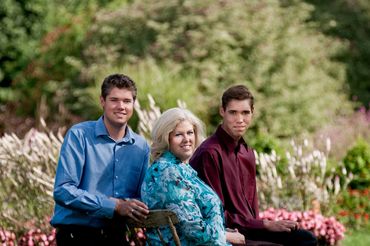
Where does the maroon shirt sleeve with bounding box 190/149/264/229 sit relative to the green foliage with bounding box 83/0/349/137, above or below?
below

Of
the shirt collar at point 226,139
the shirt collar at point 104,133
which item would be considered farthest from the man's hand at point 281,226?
the shirt collar at point 104,133

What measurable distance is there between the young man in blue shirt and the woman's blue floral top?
0.16 meters

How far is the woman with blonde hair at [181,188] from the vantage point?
17.2ft

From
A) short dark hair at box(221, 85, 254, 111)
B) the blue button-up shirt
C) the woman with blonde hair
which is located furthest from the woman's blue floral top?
short dark hair at box(221, 85, 254, 111)

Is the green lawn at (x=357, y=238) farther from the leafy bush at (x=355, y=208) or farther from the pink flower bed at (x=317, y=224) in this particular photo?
the pink flower bed at (x=317, y=224)

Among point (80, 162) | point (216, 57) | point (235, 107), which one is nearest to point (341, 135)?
point (216, 57)

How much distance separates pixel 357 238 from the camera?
31.1ft

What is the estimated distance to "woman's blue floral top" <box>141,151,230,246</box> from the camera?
5.24 metres

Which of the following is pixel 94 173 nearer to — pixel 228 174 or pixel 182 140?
pixel 182 140

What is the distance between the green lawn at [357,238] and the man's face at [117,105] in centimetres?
410

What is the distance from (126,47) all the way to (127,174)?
11.0 meters

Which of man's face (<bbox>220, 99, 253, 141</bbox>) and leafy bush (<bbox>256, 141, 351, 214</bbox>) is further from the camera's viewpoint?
leafy bush (<bbox>256, 141, 351, 214</bbox>)

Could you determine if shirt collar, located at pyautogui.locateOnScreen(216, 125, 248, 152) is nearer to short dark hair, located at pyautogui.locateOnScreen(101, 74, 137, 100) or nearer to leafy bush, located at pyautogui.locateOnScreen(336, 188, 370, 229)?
short dark hair, located at pyautogui.locateOnScreen(101, 74, 137, 100)

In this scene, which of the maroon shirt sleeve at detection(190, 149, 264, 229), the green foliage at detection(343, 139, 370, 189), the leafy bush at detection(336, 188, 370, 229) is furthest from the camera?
the green foliage at detection(343, 139, 370, 189)
